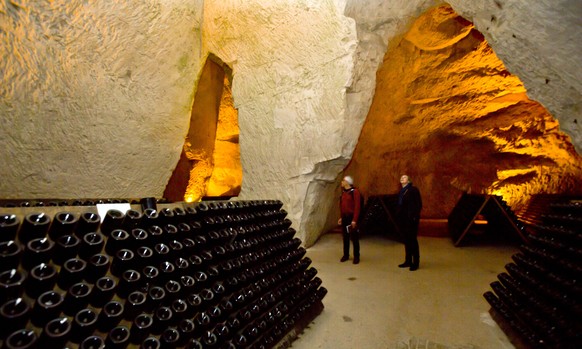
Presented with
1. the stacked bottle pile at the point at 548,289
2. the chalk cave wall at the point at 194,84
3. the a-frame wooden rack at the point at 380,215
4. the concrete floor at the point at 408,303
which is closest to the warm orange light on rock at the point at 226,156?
the chalk cave wall at the point at 194,84

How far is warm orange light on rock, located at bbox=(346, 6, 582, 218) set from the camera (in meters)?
6.98

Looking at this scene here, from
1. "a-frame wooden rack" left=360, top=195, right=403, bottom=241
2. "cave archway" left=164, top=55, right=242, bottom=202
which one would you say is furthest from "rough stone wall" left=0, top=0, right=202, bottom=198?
"a-frame wooden rack" left=360, top=195, right=403, bottom=241

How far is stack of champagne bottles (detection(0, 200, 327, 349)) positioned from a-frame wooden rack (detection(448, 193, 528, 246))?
14.0ft

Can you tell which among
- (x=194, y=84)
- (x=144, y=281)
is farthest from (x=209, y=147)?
(x=144, y=281)

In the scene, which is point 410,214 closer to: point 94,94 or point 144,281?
point 144,281

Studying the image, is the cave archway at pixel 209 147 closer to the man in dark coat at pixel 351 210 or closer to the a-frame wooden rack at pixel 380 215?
the a-frame wooden rack at pixel 380 215

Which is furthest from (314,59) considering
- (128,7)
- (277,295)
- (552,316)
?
(552,316)

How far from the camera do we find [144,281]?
1.49 m

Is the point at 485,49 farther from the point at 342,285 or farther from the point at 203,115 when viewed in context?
the point at 203,115

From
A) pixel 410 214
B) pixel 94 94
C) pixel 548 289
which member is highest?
pixel 94 94

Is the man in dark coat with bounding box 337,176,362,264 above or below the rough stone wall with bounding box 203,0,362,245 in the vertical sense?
below

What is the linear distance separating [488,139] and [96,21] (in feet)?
30.1

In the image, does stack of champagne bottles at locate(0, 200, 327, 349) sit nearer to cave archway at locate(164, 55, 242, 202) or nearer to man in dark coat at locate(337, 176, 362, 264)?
man in dark coat at locate(337, 176, 362, 264)

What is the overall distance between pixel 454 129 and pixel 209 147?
25.7 feet
